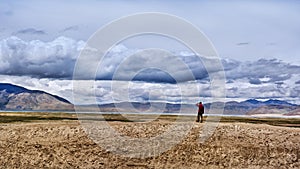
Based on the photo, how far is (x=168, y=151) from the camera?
4578 centimetres

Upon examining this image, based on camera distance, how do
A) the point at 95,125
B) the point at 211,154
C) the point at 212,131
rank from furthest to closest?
the point at 95,125 → the point at 212,131 → the point at 211,154

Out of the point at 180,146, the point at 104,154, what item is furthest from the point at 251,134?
the point at 104,154

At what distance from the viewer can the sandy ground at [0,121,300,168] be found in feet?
145

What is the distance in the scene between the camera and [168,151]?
45781 mm

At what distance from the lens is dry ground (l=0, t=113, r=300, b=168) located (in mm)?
44250

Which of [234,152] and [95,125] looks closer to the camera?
[234,152]

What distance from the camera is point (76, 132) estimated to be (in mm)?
48625

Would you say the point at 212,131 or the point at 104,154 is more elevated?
the point at 212,131

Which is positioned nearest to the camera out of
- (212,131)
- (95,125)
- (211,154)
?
(211,154)

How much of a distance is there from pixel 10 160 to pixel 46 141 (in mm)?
4029

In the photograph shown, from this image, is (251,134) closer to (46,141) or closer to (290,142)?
(290,142)

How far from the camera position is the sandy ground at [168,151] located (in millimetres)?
44250

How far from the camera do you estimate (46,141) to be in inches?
1858

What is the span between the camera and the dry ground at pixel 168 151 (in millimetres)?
44250
